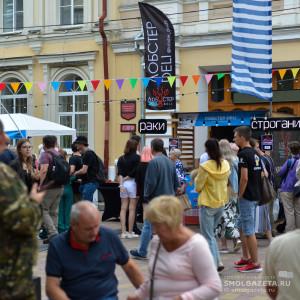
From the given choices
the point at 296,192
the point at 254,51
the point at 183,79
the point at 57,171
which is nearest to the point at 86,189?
the point at 57,171

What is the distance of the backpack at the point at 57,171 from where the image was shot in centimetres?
1053

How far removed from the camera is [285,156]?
13.2 m

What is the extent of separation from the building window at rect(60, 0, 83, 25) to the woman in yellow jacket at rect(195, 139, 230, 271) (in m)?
13.9

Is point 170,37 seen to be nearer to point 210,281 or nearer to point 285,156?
point 285,156

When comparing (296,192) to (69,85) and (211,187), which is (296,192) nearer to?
(211,187)

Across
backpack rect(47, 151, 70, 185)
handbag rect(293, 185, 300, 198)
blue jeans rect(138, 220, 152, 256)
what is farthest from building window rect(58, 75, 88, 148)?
blue jeans rect(138, 220, 152, 256)

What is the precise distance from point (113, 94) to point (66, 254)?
634 inches

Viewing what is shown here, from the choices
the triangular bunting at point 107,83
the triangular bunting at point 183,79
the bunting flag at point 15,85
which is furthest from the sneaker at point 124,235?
the bunting flag at point 15,85

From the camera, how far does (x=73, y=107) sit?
21312 millimetres

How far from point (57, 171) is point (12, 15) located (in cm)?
1311

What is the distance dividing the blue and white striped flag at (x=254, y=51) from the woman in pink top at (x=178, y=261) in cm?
948

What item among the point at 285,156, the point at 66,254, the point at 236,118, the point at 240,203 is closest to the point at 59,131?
the point at 236,118

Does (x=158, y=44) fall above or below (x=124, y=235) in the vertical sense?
above

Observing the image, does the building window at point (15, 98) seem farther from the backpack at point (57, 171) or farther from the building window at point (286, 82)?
the backpack at point (57, 171)
